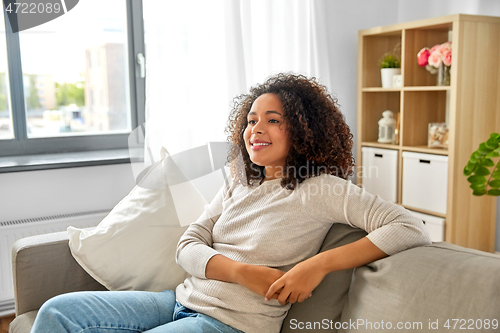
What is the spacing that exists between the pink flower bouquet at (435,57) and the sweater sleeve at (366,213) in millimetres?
1564

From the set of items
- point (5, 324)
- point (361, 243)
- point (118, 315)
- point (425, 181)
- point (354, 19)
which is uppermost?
point (354, 19)

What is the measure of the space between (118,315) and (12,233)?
1.10 meters

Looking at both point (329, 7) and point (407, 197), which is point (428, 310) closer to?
point (407, 197)

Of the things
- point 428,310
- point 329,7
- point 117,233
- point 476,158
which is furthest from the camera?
point 329,7

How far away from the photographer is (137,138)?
2.41 m

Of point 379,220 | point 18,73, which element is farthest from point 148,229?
point 18,73

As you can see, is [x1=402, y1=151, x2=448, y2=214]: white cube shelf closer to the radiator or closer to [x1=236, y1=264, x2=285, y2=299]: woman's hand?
[x1=236, y1=264, x2=285, y2=299]: woman's hand

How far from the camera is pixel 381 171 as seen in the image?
2787 millimetres

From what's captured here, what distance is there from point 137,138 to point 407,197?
1.56 m

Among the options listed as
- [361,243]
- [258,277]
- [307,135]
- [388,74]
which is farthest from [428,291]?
[388,74]

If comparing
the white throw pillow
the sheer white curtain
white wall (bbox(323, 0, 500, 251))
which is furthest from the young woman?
white wall (bbox(323, 0, 500, 251))

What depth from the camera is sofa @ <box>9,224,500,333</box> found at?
0.87 meters

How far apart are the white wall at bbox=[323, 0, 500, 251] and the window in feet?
3.95

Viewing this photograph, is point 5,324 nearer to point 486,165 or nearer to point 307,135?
point 307,135
